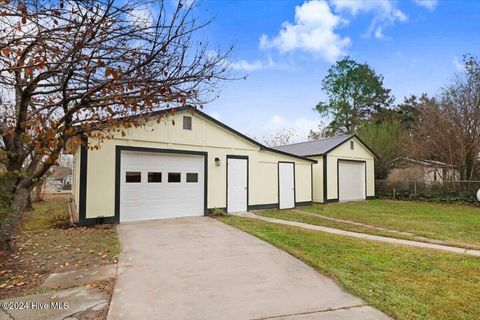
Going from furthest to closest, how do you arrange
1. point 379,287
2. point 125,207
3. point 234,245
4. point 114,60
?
point 125,207 → point 234,245 → point 114,60 → point 379,287

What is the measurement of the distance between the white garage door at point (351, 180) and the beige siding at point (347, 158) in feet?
1.33

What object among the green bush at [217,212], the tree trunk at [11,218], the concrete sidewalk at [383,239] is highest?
the tree trunk at [11,218]

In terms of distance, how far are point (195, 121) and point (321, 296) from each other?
8.29 metres

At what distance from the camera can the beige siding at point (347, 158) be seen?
16234 millimetres

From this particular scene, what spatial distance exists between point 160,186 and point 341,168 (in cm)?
1105

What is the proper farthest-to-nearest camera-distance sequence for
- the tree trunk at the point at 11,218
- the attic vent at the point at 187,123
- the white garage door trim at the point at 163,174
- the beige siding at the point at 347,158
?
the beige siding at the point at 347,158
the attic vent at the point at 187,123
the white garage door trim at the point at 163,174
the tree trunk at the point at 11,218

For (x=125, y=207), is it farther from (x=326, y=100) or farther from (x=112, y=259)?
(x=326, y=100)

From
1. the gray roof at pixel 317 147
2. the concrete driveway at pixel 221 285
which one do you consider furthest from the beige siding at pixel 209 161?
the concrete driveway at pixel 221 285

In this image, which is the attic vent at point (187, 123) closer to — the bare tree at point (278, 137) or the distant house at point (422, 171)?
the distant house at point (422, 171)

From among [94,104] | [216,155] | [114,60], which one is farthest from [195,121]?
[114,60]

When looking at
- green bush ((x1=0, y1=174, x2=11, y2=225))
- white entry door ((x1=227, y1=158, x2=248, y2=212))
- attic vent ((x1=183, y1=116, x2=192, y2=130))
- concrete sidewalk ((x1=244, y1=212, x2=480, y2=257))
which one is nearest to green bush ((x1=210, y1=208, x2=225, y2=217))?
white entry door ((x1=227, y1=158, x2=248, y2=212))

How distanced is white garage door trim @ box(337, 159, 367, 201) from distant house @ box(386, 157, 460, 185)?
10.4 ft

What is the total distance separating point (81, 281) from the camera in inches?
162

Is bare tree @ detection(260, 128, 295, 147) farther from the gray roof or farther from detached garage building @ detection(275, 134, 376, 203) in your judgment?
the gray roof
